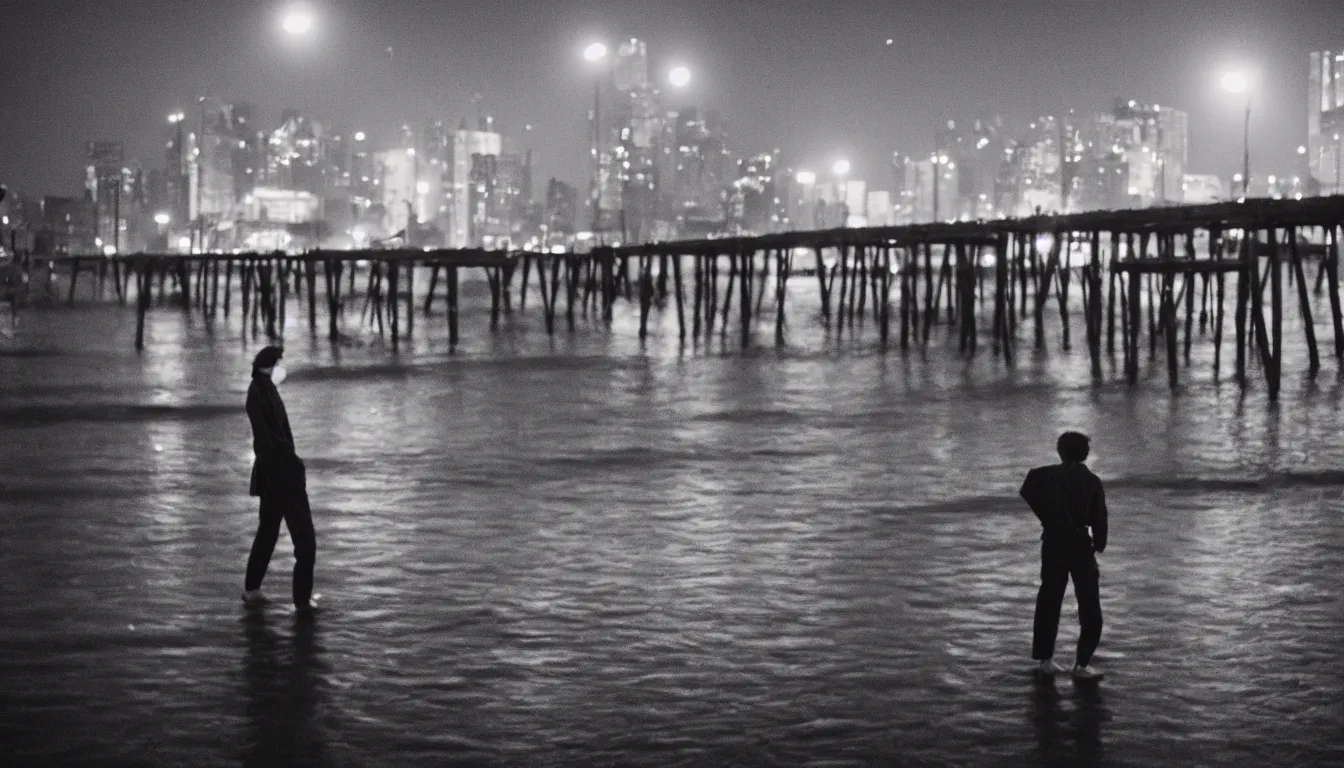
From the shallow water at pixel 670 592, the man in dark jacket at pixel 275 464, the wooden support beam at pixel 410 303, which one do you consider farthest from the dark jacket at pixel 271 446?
the wooden support beam at pixel 410 303

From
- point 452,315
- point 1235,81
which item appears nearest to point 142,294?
point 452,315

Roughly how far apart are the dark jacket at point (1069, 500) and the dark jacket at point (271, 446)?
5.00 metres

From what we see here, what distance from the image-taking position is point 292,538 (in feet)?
39.6

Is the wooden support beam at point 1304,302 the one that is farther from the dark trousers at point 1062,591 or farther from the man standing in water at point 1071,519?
the man standing in water at point 1071,519

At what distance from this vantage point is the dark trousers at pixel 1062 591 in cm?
967

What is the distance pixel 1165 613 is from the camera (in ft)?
40.5

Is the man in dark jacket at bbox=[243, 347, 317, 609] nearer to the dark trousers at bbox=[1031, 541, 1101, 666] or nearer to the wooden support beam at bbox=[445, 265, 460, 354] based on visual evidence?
the dark trousers at bbox=[1031, 541, 1101, 666]

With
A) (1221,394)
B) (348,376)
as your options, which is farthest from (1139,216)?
(348,376)

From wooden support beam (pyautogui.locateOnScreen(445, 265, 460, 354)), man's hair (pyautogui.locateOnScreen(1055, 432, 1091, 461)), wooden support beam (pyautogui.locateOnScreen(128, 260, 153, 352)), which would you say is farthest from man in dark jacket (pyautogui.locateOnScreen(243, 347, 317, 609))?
wooden support beam (pyautogui.locateOnScreen(128, 260, 153, 352))

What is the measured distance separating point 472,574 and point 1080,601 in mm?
5730

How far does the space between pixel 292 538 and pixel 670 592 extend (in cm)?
288

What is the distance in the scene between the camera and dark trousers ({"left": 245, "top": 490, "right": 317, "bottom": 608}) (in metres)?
11.9

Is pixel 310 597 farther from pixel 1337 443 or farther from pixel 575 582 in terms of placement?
pixel 1337 443

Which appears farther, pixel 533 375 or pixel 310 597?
pixel 533 375
